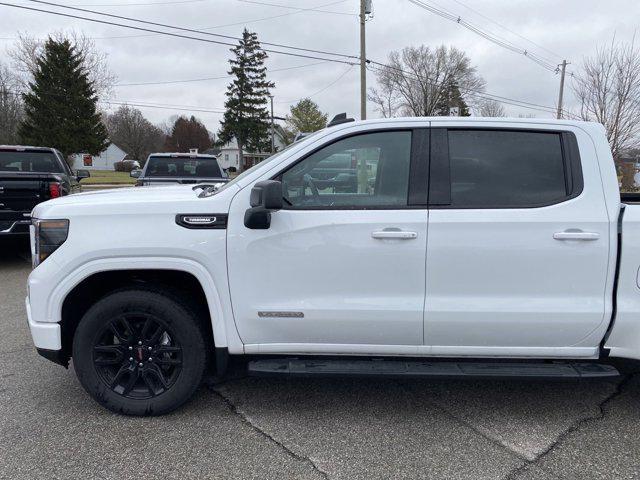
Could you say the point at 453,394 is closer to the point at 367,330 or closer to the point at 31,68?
the point at 367,330

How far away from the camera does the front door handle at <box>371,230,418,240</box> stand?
292 cm

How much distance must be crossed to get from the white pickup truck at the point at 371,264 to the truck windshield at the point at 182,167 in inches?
302

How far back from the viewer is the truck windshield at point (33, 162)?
8.80 meters

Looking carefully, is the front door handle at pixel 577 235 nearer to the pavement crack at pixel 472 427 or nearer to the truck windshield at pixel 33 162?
the pavement crack at pixel 472 427

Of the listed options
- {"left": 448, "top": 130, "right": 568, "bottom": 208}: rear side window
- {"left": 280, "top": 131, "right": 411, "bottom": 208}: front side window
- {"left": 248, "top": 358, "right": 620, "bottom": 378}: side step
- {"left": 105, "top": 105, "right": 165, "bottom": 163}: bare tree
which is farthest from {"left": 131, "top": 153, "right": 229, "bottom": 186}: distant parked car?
{"left": 105, "top": 105, "right": 165, "bottom": 163}: bare tree

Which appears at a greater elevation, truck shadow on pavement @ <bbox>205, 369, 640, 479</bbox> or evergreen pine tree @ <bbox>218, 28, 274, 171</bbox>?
evergreen pine tree @ <bbox>218, 28, 274, 171</bbox>

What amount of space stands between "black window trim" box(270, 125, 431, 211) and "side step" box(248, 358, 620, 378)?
38.4 inches

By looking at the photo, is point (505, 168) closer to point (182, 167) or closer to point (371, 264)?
point (371, 264)

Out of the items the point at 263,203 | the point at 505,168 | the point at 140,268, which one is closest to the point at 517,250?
the point at 505,168

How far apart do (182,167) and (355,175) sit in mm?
8339

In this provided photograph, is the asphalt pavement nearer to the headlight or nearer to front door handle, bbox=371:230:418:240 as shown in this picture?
the headlight

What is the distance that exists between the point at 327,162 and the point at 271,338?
1168mm

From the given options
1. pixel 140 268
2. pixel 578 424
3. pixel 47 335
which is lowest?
pixel 578 424

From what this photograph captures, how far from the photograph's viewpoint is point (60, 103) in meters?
38.3
